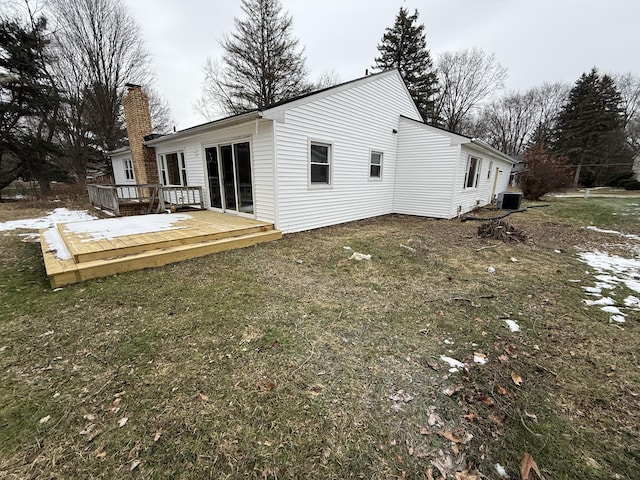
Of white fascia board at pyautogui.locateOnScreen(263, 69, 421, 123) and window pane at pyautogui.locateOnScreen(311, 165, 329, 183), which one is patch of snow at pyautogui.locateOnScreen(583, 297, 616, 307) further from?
white fascia board at pyautogui.locateOnScreen(263, 69, 421, 123)

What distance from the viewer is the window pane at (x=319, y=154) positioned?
23.2 ft

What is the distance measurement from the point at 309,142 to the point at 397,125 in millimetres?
4702

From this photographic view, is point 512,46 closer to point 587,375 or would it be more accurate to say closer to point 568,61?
point 568,61

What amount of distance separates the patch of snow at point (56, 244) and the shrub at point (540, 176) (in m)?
19.3

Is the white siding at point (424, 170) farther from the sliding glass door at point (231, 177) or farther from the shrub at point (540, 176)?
the shrub at point (540, 176)

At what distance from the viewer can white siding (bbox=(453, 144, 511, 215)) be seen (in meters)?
9.23

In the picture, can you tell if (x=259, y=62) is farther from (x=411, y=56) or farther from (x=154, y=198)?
(x=154, y=198)

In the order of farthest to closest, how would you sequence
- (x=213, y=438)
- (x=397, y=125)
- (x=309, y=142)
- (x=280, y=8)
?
(x=280, y=8) < (x=397, y=125) < (x=309, y=142) < (x=213, y=438)

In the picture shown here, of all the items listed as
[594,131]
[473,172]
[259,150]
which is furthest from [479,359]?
[594,131]

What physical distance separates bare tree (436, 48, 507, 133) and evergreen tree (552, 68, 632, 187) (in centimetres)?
1199

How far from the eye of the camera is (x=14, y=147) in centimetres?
1295

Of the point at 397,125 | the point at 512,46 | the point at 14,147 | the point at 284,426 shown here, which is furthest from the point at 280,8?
the point at 284,426

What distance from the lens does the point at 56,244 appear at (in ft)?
15.6

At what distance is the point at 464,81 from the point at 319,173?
24.2 metres
